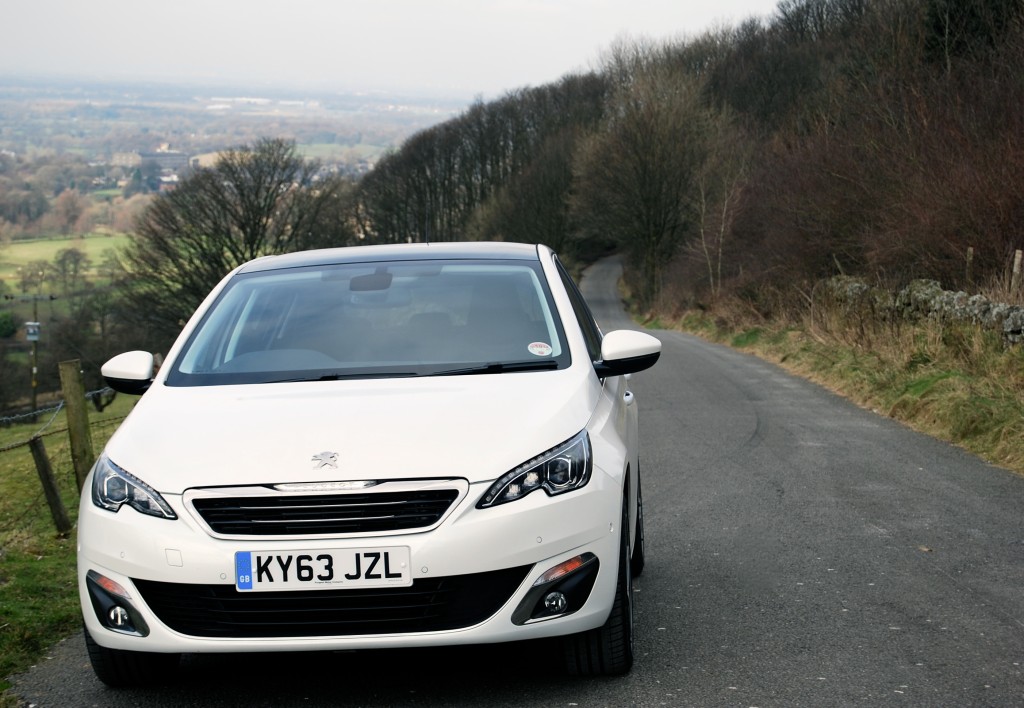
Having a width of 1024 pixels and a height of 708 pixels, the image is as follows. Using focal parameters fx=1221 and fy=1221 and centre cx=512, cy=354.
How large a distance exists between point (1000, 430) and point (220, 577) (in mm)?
8407

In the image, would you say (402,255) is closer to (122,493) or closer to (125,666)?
(122,493)

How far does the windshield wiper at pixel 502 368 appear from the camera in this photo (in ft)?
16.0

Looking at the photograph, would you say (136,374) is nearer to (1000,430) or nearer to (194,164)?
(1000,430)

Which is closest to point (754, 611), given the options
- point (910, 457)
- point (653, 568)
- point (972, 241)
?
point (653, 568)

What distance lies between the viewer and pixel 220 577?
3.99 metres

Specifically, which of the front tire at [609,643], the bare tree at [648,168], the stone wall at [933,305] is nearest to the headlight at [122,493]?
the front tire at [609,643]

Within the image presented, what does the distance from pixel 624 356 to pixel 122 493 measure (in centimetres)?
209

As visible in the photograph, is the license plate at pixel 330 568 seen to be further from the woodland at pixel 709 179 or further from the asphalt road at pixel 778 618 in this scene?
the woodland at pixel 709 179

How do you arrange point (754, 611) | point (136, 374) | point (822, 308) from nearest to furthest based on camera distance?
point (136, 374) → point (754, 611) → point (822, 308)

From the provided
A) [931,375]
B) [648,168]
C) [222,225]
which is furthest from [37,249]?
[931,375]

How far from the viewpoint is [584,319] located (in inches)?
226

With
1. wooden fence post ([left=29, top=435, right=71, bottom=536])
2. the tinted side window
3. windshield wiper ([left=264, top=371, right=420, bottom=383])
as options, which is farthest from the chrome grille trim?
wooden fence post ([left=29, top=435, right=71, bottom=536])

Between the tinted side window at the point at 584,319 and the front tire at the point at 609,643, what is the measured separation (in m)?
1.14

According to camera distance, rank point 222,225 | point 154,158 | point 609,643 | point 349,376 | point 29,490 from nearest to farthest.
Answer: point 609,643 → point 349,376 → point 29,490 → point 222,225 → point 154,158
